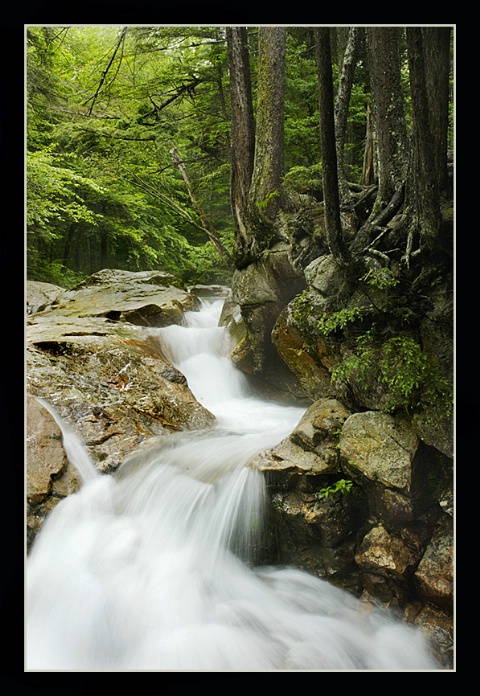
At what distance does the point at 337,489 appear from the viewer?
206cm

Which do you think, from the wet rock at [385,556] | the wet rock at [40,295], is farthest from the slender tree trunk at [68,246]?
the wet rock at [385,556]

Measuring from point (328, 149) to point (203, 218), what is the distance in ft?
3.14

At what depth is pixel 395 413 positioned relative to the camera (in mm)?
2068

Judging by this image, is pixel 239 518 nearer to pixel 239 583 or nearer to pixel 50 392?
pixel 239 583

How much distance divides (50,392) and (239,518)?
135 cm

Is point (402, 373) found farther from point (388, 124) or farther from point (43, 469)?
point (43, 469)

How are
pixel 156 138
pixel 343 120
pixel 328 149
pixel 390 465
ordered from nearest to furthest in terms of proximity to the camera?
pixel 390 465, pixel 328 149, pixel 343 120, pixel 156 138

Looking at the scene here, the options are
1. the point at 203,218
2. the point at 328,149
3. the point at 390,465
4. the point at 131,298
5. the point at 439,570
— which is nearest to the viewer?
the point at 439,570

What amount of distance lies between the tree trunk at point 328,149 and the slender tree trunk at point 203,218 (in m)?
0.84

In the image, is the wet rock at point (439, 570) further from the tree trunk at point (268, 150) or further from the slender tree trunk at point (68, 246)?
the slender tree trunk at point (68, 246)

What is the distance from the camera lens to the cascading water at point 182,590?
1790 mm

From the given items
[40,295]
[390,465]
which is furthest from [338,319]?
[40,295]
